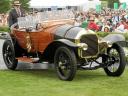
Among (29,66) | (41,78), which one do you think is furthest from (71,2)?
(41,78)

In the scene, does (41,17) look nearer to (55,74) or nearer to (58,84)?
(55,74)

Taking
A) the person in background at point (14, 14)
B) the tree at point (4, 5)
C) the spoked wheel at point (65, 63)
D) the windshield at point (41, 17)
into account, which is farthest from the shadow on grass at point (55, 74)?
the tree at point (4, 5)

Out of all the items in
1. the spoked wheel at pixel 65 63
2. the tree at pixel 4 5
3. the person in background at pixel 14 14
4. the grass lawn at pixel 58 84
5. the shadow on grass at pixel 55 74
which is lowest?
the tree at pixel 4 5

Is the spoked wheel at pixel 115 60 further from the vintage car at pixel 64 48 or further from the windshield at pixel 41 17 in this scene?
the windshield at pixel 41 17

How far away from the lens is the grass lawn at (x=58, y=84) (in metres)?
8.40

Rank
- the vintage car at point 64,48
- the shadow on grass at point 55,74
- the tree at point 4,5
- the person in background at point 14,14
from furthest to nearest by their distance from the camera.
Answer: the tree at point 4,5
the person in background at point 14,14
the shadow on grass at point 55,74
the vintage car at point 64,48

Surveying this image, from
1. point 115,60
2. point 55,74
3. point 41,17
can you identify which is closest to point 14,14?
point 41,17

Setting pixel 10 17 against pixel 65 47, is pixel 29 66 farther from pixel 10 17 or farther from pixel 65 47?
pixel 65 47

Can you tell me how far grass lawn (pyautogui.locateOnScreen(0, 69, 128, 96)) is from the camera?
840cm

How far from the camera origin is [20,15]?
12172mm

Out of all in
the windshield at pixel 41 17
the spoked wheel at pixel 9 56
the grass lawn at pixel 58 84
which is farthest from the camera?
Result: the spoked wheel at pixel 9 56

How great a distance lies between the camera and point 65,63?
32.2ft

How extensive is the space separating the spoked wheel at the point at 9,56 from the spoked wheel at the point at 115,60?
246cm

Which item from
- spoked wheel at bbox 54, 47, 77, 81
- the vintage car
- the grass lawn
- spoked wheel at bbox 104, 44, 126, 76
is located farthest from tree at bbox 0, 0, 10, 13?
spoked wheel at bbox 54, 47, 77, 81
